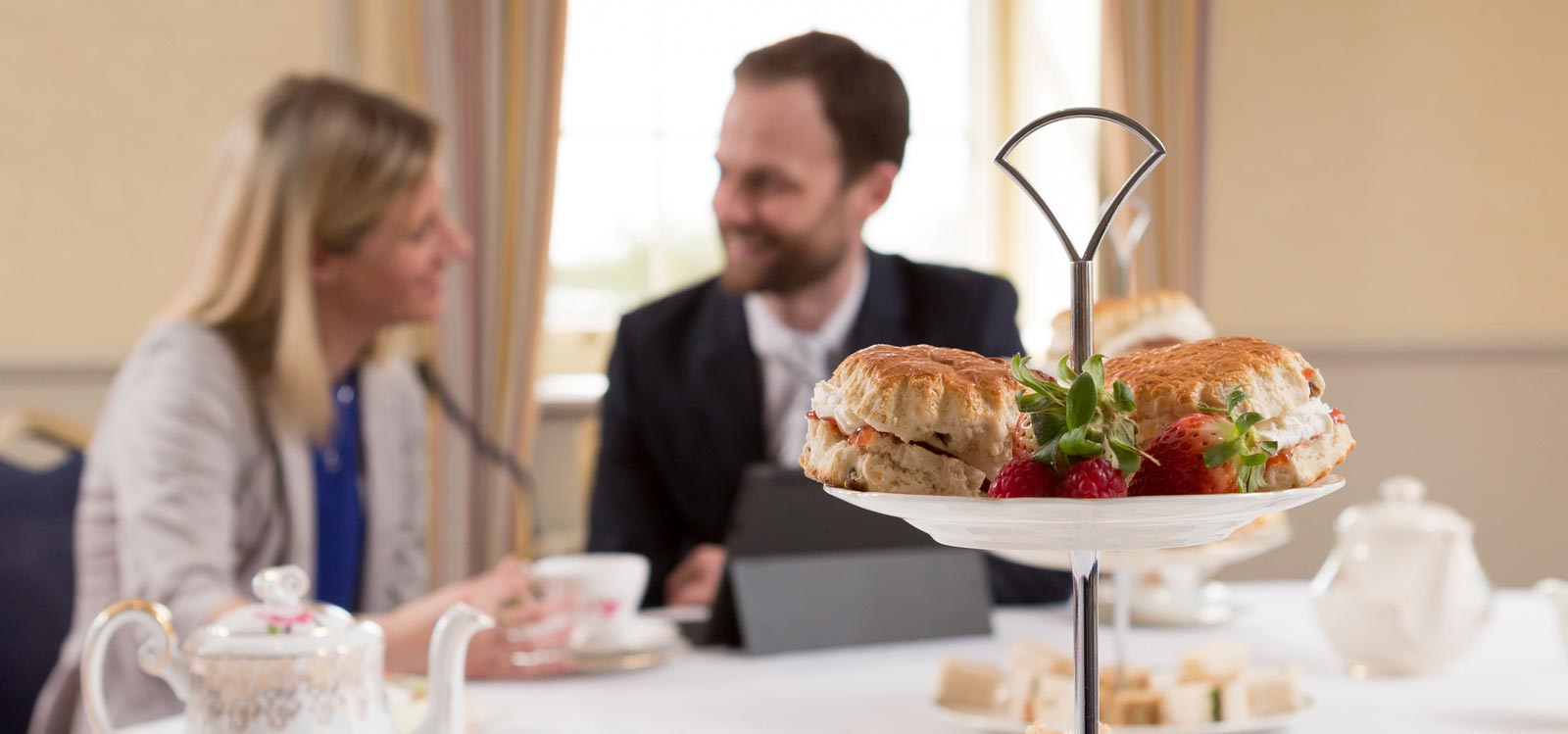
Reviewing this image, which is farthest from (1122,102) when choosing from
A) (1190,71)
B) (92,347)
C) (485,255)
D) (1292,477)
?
(1292,477)

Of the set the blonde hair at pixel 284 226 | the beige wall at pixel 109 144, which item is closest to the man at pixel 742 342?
the blonde hair at pixel 284 226

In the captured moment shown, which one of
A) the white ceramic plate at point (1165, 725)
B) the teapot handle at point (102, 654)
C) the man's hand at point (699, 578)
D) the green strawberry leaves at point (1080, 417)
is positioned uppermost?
the green strawberry leaves at point (1080, 417)

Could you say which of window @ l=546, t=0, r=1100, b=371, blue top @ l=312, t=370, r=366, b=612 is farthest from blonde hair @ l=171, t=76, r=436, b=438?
window @ l=546, t=0, r=1100, b=371

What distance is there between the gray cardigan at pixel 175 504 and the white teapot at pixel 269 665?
743 mm

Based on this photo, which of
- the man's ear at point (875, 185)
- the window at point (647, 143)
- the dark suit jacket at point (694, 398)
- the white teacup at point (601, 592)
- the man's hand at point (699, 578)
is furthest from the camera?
the window at point (647, 143)

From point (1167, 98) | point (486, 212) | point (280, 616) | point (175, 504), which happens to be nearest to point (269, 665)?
point (280, 616)

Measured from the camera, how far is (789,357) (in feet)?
6.93

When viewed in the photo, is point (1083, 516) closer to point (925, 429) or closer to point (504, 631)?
point (925, 429)

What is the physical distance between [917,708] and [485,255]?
8.75 ft

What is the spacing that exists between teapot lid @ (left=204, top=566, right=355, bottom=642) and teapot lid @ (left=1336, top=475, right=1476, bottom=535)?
92cm

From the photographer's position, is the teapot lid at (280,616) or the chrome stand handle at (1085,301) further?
the teapot lid at (280,616)

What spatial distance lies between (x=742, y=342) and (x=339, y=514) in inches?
27.8

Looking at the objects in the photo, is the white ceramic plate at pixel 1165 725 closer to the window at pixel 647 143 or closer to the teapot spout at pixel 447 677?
the teapot spout at pixel 447 677

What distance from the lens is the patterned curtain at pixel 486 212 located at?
3529mm
